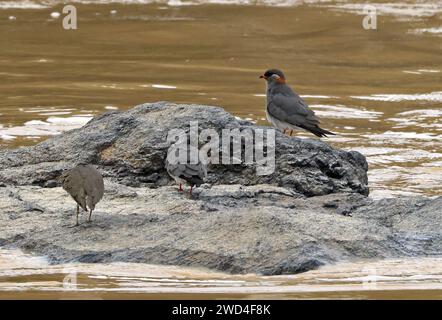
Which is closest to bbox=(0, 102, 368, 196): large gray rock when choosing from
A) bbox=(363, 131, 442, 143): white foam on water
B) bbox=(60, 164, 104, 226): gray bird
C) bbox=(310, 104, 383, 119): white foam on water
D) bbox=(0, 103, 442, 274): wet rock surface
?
bbox=(0, 103, 442, 274): wet rock surface

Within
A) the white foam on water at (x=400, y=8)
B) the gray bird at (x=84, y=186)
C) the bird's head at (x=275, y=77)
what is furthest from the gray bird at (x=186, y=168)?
the white foam on water at (x=400, y=8)

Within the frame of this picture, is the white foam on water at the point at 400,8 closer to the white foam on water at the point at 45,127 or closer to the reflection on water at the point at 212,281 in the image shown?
the white foam on water at the point at 45,127

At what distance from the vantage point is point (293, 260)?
23.8 feet

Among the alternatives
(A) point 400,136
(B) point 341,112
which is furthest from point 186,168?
(B) point 341,112

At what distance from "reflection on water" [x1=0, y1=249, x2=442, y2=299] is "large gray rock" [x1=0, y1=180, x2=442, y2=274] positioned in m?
0.12

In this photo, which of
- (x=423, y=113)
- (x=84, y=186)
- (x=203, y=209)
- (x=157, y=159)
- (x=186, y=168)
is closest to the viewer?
(x=84, y=186)

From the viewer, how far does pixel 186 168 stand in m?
8.66

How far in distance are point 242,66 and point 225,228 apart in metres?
9.90

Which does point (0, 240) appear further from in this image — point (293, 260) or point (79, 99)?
point (79, 99)

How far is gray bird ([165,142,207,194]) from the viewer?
28.4 feet

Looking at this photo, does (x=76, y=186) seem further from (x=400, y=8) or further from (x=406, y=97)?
(x=400, y=8)

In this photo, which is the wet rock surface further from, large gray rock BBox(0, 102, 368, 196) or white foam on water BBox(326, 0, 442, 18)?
white foam on water BBox(326, 0, 442, 18)

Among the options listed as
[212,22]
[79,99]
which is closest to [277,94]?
[79,99]

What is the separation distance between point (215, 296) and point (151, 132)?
10.3ft
